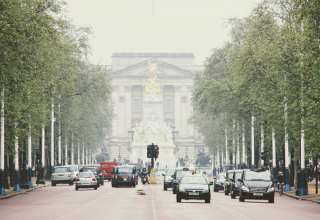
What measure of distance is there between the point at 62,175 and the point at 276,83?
26.5 m

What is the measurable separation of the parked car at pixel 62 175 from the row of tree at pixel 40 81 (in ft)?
8.23

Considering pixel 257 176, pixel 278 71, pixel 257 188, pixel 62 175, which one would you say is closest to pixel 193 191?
pixel 257 188

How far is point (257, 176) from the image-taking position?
202 feet

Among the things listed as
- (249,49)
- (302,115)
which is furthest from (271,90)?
(302,115)

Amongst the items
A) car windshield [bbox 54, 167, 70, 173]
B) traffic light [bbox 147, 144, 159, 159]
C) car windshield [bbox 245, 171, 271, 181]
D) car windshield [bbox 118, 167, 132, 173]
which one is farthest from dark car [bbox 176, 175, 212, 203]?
car windshield [bbox 54, 167, 70, 173]

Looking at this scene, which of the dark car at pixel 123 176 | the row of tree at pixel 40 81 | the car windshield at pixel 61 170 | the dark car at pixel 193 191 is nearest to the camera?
the row of tree at pixel 40 81

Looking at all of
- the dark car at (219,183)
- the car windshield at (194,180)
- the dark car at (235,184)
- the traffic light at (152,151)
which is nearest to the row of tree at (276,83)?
the dark car at (219,183)

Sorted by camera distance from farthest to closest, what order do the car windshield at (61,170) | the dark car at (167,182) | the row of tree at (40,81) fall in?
the car windshield at (61,170), the dark car at (167,182), the row of tree at (40,81)

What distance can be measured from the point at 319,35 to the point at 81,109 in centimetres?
6975

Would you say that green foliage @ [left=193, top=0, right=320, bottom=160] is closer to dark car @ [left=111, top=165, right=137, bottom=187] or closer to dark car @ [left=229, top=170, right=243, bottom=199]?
dark car @ [left=229, top=170, right=243, bottom=199]

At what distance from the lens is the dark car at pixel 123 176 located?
9188 centimetres

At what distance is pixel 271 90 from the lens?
79.8m

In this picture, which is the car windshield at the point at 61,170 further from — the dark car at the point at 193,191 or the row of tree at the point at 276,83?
the dark car at the point at 193,191

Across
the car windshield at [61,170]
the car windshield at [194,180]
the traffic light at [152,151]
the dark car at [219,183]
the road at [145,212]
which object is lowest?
the road at [145,212]
